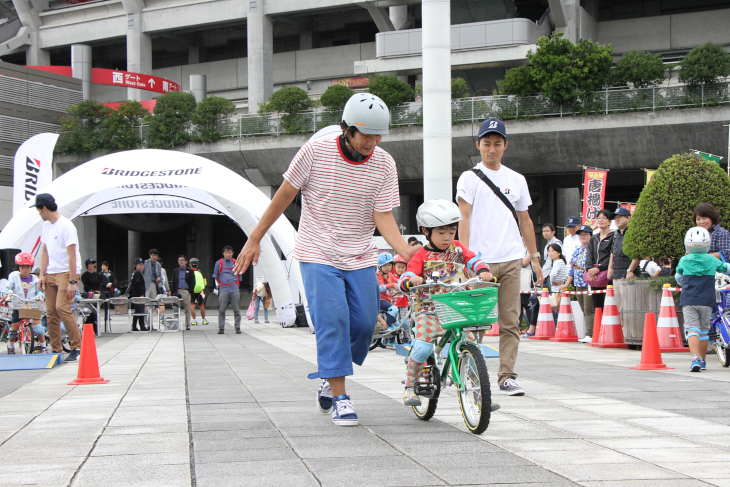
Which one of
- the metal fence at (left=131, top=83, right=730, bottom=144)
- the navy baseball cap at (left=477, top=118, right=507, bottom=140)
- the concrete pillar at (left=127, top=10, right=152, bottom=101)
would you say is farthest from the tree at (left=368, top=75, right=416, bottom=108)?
the navy baseball cap at (left=477, top=118, right=507, bottom=140)

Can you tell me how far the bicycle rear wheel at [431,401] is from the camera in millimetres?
5137

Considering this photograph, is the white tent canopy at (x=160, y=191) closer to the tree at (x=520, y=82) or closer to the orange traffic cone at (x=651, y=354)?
the orange traffic cone at (x=651, y=354)

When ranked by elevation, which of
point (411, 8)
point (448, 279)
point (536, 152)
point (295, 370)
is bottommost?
point (295, 370)

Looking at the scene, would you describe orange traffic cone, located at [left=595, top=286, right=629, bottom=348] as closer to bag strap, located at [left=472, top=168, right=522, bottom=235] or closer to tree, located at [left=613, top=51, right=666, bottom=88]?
bag strap, located at [left=472, top=168, right=522, bottom=235]

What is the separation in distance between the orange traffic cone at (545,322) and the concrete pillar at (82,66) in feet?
112

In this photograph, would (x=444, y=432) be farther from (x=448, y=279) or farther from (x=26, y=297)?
(x=26, y=297)

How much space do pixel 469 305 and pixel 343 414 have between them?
1096mm

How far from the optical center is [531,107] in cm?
3034

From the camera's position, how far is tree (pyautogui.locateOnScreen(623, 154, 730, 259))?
427 inches

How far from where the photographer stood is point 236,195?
19359 millimetres

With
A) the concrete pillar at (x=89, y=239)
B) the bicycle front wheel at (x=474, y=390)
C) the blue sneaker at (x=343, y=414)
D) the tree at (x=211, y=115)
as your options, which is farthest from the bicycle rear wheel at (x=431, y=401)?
the concrete pillar at (x=89, y=239)

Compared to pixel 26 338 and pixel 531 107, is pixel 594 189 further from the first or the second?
pixel 26 338

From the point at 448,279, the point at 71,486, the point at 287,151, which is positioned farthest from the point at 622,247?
the point at 287,151

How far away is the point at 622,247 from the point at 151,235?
3709 centimetres
